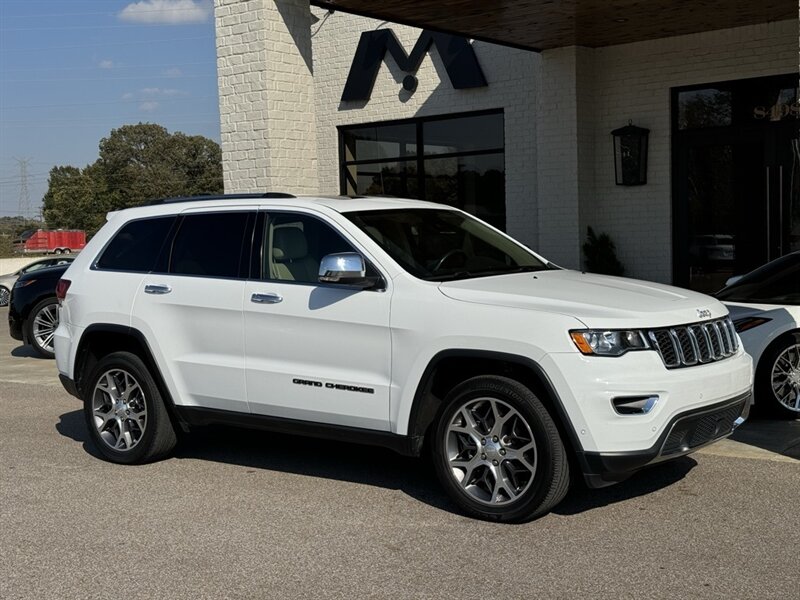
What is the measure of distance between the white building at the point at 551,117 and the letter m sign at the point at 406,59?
4cm

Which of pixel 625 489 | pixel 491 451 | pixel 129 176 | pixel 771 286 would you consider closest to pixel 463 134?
pixel 771 286

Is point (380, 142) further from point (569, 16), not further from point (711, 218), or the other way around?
point (711, 218)

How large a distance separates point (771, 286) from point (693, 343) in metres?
3.40

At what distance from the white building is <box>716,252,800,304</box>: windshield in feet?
14.8

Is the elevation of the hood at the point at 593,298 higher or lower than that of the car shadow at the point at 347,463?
higher

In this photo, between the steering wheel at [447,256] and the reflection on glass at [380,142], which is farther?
the reflection on glass at [380,142]

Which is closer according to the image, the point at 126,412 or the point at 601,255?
the point at 126,412

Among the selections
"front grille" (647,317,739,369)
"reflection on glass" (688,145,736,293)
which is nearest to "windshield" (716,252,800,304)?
"front grille" (647,317,739,369)

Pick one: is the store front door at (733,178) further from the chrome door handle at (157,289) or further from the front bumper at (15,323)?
the chrome door handle at (157,289)

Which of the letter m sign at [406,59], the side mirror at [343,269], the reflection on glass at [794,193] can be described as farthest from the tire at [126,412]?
the letter m sign at [406,59]

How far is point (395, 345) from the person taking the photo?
19.8 feet

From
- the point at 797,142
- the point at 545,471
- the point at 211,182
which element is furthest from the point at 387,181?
the point at 211,182

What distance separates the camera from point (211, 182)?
104 m

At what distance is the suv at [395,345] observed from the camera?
547cm
